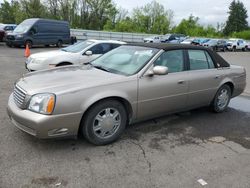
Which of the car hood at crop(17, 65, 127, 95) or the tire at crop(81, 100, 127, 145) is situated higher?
the car hood at crop(17, 65, 127, 95)

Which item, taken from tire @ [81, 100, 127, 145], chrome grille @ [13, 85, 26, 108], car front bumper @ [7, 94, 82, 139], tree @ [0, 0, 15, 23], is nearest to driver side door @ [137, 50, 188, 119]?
tire @ [81, 100, 127, 145]

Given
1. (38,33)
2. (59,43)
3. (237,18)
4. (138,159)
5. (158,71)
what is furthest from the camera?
(237,18)

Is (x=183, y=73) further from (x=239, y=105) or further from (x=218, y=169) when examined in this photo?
(x=239, y=105)

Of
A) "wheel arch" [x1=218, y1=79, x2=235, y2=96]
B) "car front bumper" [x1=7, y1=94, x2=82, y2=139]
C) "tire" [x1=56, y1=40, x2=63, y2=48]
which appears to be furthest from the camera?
"tire" [x1=56, y1=40, x2=63, y2=48]

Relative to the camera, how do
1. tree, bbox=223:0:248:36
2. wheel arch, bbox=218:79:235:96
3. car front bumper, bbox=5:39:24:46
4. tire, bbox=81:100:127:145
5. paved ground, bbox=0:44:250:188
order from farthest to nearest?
tree, bbox=223:0:248:36, car front bumper, bbox=5:39:24:46, wheel arch, bbox=218:79:235:96, tire, bbox=81:100:127:145, paved ground, bbox=0:44:250:188

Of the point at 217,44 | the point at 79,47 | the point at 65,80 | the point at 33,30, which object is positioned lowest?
the point at 65,80

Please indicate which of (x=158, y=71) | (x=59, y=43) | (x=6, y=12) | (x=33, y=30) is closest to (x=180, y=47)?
(x=158, y=71)

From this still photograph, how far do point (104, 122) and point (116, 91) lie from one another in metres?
0.49

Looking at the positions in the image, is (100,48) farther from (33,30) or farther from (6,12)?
(6,12)

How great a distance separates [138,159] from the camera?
3.50 m

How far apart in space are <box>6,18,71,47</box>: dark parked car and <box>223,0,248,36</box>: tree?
65320 millimetres

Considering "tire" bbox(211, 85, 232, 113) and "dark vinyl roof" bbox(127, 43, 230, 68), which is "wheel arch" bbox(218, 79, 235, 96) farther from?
"dark vinyl roof" bbox(127, 43, 230, 68)

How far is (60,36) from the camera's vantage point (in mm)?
21641

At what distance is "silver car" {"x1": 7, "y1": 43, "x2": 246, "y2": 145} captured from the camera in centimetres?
339
